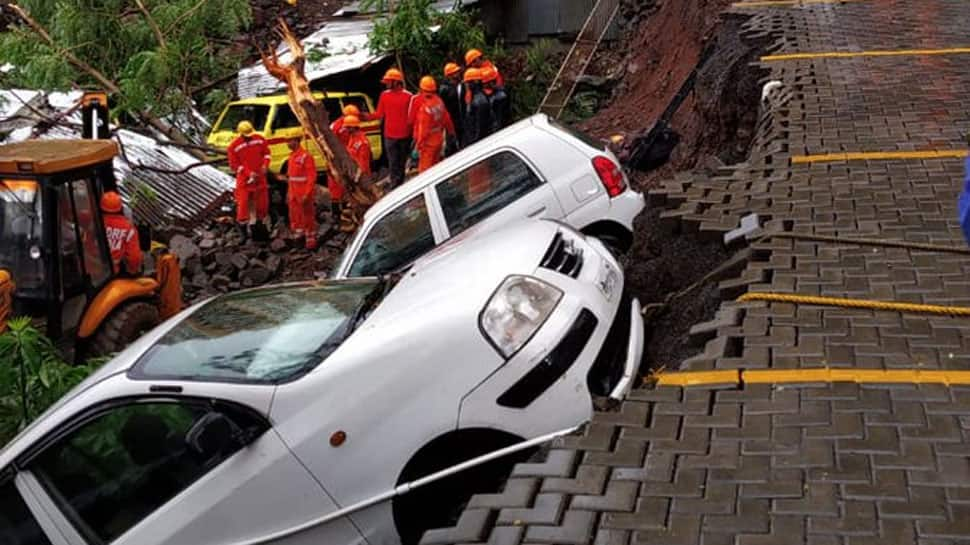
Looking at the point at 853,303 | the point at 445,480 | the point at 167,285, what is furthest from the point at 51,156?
the point at 853,303

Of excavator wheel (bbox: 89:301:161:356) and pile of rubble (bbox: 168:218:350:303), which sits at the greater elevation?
excavator wheel (bbox: 89:301:161:356)

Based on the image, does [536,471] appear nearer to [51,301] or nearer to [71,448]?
[71,448]

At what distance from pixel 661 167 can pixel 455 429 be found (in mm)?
8729

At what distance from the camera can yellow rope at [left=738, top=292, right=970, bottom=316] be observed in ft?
15.4

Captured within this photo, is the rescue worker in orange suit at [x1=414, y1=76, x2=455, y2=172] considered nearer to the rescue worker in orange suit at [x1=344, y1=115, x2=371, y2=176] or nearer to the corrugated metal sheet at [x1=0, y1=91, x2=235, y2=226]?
the rescue worker in orange suit at [x1=344, y1=115, x2=371, y2=176]

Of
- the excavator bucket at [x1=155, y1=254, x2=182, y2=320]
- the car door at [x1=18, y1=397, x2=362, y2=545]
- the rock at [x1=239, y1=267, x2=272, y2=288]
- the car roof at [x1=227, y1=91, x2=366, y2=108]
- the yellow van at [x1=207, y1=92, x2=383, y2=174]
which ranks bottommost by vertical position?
the rock at [x1=239, y1=267, x2=272, y2=288]

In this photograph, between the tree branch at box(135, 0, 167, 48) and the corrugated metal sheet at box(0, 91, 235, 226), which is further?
the tree branch at box(135, 0, 167, 48)

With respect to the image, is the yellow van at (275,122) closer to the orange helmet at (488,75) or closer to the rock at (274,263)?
the rock at (274,263)

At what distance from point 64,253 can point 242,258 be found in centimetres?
471

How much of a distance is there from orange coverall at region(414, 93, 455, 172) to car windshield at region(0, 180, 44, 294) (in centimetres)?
612

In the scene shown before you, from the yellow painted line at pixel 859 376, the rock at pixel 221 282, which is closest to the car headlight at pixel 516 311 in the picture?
the yellow painted line at pixel 859 376

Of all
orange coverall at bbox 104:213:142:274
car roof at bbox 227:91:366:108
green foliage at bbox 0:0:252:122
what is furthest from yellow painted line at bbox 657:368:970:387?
car roof at bbox 227:91:366:108

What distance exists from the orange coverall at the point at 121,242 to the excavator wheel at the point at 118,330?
386mm

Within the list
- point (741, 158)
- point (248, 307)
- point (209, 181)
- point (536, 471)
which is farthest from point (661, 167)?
point (536, 471)
